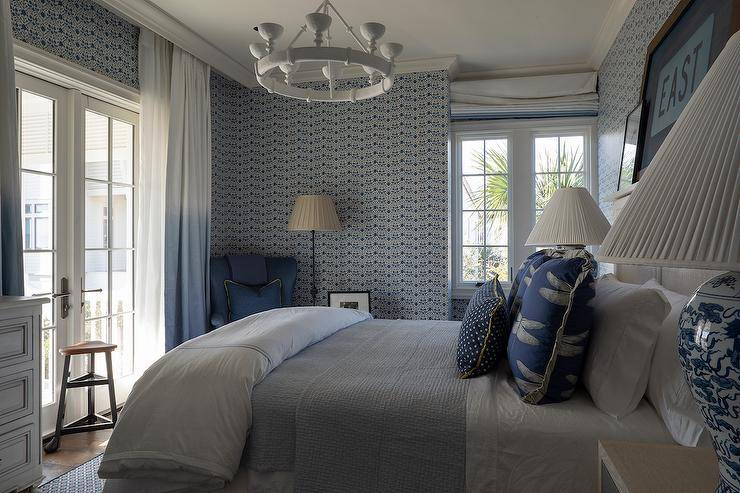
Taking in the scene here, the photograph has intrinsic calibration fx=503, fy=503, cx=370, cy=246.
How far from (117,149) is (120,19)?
884 mm

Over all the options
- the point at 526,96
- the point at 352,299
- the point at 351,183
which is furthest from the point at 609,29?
the point at 352,299

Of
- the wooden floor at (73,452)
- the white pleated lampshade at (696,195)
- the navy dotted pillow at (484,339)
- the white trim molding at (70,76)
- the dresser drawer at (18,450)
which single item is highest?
the white trim molding at (70,76)

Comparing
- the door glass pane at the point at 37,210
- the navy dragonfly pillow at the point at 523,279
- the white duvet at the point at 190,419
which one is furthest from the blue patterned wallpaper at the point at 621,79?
the door glass pane at the point at 37,210

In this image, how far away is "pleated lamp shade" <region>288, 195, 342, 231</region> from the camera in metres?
4.19

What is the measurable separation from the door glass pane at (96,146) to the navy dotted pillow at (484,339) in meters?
2.75

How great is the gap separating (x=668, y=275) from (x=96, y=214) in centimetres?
333

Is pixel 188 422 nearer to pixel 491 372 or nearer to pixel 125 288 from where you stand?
pixel 491 372

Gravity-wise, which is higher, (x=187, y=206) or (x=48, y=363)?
Result: (x=187, y=206)

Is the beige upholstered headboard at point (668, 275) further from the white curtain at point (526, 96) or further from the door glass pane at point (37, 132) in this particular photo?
the door glass pane at point (37, 132)

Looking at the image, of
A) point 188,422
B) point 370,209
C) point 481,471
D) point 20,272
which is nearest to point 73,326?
point 20,272

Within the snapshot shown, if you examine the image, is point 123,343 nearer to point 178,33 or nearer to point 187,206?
point 187,206

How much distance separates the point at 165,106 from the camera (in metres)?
3.79

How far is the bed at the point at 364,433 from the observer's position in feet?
4.57

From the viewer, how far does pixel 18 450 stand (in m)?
2.20
